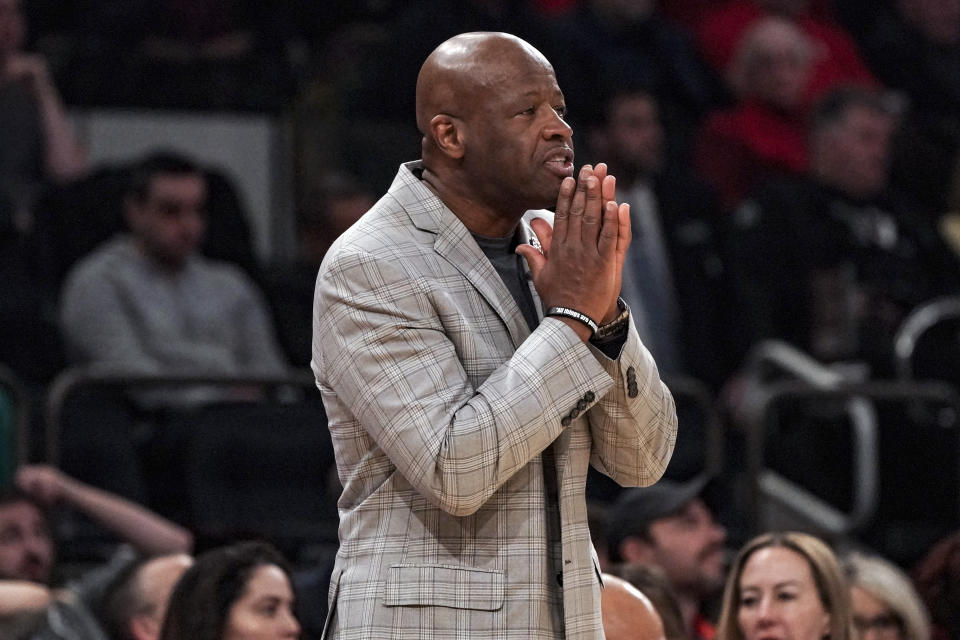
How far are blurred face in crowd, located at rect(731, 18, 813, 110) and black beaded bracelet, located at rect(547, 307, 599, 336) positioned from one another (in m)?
5.43

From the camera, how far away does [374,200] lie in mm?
6453

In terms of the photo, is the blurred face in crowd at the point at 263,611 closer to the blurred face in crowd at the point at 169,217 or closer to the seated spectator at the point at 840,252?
the blurred face in crowd at the point at 169,217

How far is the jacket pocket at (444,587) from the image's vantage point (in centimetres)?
219

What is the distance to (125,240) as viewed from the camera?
19.0ft

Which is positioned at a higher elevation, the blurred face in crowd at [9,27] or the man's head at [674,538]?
the blurred face in crowd at [9,27]

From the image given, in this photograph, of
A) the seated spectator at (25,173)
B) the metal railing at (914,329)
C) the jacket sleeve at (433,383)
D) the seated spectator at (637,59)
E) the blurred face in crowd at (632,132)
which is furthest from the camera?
the seated spectator at (637,59)

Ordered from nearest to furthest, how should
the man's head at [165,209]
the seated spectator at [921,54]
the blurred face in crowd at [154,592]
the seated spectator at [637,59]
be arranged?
the blurred face in crowd at [154,592] → the man's head at [165,209] → the seated spectator at [637,59] → the seated spectator at [921,54]

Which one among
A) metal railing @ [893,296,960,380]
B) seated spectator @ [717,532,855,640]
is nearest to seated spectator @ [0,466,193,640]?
seated spectator @ [717,532,855,640]

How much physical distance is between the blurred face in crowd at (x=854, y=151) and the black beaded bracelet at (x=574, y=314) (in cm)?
499

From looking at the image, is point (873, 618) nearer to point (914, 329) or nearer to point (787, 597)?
point (787, 597)

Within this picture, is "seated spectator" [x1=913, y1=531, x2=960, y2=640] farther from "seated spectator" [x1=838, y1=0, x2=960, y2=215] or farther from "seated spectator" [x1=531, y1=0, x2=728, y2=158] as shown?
"seated spectator" [x1=838, y1=0, x2=960, y2=215]

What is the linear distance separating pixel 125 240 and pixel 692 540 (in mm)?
2320

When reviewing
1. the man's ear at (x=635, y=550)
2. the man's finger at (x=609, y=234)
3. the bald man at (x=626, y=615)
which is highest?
the man's finger at (x=609, y=234)

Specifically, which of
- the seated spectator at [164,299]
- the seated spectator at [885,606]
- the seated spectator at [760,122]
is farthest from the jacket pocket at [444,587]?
the seated spectator at [760,122]
